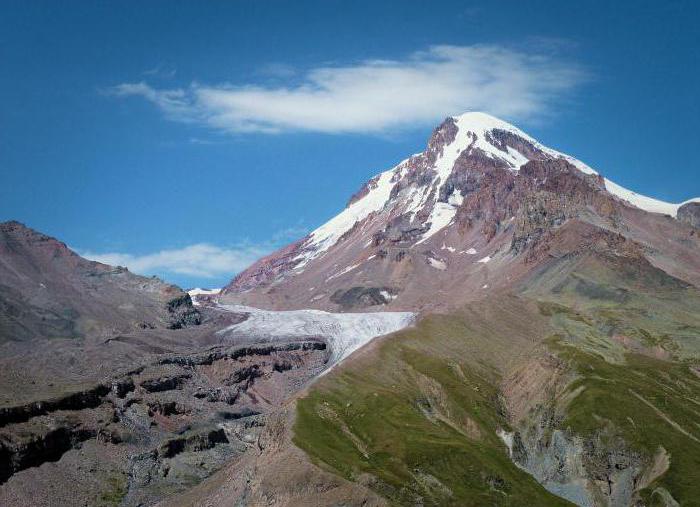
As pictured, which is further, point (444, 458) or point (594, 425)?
point (594, 425)

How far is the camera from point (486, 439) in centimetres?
19850

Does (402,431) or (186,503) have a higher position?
(402,431)

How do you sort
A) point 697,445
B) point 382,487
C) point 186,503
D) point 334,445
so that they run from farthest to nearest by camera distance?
point 697,445 → point 186,503 → point 334,445 → point 382,487

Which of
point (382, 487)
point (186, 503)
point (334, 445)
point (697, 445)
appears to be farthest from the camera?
point (697, 445)

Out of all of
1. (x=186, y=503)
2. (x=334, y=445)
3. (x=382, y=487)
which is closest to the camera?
(x=382, y=487)

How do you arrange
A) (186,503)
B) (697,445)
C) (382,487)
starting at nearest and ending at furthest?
(382,487)
(186,503)
(697,445)

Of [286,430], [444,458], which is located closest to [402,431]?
[444,458]

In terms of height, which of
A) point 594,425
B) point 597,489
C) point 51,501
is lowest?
point 51,501

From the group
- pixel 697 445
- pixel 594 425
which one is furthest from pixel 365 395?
pixel 697 445

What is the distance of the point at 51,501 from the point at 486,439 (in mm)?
87350

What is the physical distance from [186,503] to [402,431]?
3998 cm

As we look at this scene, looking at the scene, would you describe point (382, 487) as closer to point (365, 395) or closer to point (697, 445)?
point (365, 395)

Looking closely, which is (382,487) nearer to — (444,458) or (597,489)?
(444,458)

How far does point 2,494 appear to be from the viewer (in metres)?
196
